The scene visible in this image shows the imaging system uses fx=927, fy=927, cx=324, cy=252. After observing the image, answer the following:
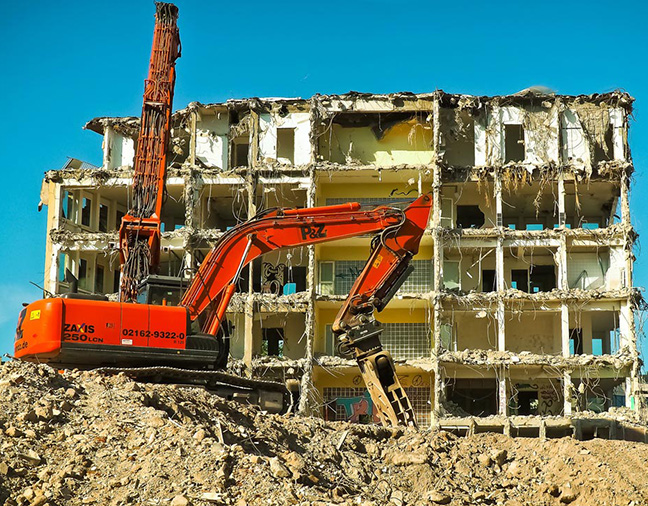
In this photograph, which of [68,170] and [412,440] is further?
[68,170]

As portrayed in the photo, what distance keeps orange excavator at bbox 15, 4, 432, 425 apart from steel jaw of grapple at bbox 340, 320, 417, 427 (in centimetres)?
2

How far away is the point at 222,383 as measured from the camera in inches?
874

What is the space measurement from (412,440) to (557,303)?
26.1 meters

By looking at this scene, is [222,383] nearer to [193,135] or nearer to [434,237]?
[434,237]

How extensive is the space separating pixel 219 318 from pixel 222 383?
63.1 inches

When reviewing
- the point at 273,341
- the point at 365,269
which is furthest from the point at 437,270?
the point at 365,269

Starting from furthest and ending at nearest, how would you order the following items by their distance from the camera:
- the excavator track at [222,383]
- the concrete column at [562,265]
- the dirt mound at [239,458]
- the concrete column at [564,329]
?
1. the concrete column at [562,265]
2. the concrete column at [564,329]
3. the excavator track at [222,383]
4. the dirt mound at [239,458]

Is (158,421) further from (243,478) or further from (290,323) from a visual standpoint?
(290,323)

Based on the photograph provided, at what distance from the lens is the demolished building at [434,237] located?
42656 millimetres

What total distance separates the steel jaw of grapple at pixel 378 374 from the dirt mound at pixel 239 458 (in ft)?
5.96

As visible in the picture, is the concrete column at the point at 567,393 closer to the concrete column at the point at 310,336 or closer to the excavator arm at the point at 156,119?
the concrete column at the point at 310,336

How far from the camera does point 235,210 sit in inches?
1887

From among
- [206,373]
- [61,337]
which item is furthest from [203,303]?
[61,337]

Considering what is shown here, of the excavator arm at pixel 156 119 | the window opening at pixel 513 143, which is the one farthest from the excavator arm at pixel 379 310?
the window opening at pixel 513 143
